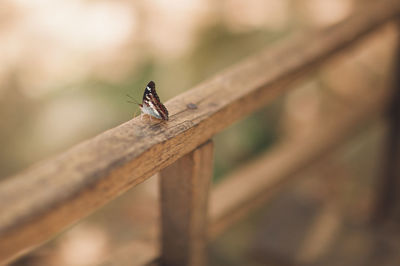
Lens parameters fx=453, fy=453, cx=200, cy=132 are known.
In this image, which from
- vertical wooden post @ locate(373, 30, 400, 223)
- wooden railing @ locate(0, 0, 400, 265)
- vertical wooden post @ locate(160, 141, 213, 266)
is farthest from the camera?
vertical wooden post @ locate(373, 30, 400, 223)

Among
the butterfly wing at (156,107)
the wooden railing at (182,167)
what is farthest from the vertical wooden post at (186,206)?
the butterfly wing at (156,107)

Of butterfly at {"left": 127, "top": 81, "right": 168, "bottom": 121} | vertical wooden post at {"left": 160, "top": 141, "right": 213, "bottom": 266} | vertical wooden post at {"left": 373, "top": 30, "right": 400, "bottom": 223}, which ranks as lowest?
vertical wooden post at {"left": 160, "top": 141, "right": 213, "bottom": 266}

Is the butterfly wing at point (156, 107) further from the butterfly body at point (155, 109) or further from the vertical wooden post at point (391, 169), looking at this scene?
the vertical wooden post at point (391, 169)

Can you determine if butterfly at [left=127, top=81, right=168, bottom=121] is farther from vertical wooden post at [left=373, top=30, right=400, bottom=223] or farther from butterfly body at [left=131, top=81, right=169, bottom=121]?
vertical wooden post at [left=373, top=30, right=400, bottom=223]

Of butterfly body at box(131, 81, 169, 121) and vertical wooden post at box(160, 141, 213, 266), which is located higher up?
butterfly body at box(131, 81, 169, 121)

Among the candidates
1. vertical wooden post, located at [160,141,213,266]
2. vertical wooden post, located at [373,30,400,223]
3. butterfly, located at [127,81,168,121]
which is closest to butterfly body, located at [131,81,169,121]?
butterfly, located at [127,81,168,121]

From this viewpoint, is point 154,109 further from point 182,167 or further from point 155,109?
point 182,167

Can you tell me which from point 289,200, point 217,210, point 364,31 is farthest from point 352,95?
point 217,210
